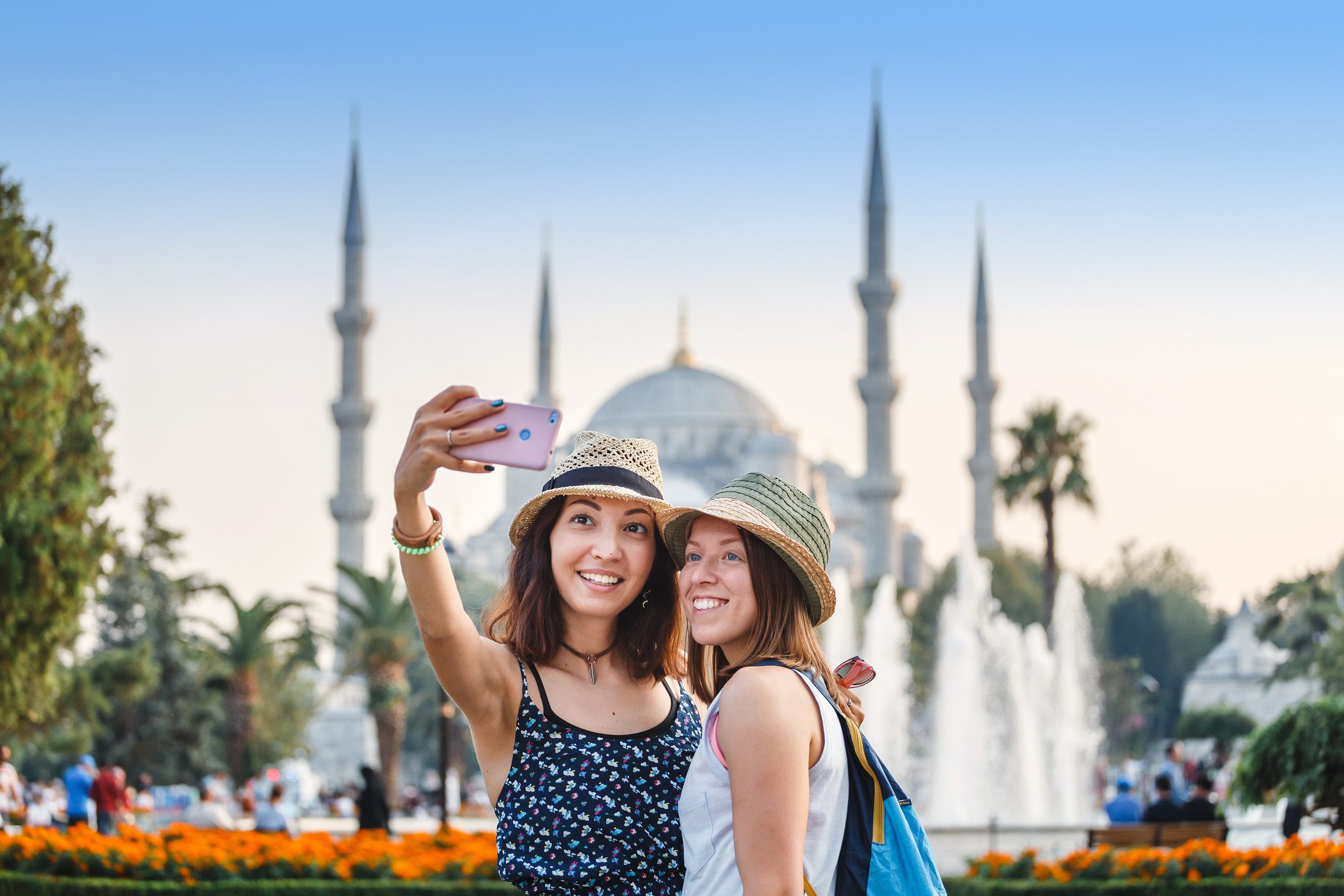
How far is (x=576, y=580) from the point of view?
2.80m

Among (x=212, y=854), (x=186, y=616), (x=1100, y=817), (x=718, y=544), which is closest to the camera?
(x=718, y=544)

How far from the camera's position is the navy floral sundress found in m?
2.65

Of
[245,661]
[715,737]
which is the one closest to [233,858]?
[715,737]

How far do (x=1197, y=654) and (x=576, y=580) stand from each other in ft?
153

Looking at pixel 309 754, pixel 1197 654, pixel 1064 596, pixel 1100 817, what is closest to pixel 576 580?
pixel 1100 817

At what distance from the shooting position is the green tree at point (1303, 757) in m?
8.15

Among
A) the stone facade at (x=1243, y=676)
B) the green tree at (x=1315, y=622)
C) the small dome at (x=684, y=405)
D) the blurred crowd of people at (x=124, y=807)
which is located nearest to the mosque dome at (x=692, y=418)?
the small dome at (x=684, y=405)

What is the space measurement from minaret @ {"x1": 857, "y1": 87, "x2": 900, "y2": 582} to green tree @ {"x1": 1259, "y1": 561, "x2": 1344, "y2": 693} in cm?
1214

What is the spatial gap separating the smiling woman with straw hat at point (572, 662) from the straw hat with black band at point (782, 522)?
145 mm

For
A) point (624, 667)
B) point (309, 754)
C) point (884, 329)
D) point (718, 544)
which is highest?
point (884, 329)

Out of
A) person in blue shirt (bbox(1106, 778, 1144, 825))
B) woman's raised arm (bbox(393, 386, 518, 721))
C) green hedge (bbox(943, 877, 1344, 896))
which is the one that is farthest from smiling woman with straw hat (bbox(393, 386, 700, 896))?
person in blue shirt (bbox(1106, 778, 1144, 825))

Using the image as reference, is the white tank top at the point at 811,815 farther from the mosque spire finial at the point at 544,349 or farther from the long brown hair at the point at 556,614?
the mosque spire finial at the point at 544,349

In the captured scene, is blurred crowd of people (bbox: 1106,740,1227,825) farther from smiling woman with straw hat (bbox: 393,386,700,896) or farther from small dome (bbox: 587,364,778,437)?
small dome (bbox: 587,364,778,437)

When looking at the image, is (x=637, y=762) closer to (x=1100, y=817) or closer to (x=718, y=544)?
(x=718, y=544)
